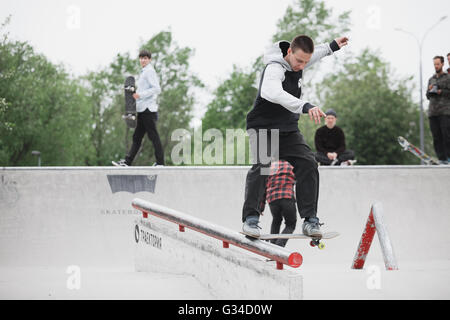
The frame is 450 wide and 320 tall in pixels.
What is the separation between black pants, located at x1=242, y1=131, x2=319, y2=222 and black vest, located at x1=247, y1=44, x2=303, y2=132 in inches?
3.5

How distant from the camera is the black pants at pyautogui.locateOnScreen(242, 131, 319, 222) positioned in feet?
14.4

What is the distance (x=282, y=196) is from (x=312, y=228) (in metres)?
1.27

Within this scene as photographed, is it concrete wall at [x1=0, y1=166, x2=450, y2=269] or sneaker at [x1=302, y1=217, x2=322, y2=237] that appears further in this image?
concrete wall at [x1=0, y1=166, x2=450, y2=269]

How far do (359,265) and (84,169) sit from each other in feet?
14.2

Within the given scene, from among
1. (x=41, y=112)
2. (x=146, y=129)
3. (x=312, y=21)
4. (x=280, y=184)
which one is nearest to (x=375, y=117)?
(x=312, y=21)

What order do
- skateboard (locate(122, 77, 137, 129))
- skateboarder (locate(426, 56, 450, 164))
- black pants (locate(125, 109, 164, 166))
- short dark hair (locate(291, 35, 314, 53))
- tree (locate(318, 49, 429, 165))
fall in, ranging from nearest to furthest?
short dark hair (locate(291, 35, 314, 53)), skateboard (locate(122, 77, 137, 129)), black pants (locate(125, 109, 164, 166)), skateboarder (locate(426, 56, 450, 164)), tree (locate(318, 49, 429, 165))

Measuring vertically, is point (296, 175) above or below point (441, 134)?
below

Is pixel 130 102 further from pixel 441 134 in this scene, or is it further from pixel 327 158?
pixel 441 134

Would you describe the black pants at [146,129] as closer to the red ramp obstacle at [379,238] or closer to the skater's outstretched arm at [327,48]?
the red ramp obstacle at [379,238]

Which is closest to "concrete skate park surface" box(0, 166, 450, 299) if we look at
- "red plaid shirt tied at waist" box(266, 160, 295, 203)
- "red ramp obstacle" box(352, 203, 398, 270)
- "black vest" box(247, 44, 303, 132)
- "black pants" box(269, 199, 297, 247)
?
"red ramp obstacle" box(352, 203, 398, 270)

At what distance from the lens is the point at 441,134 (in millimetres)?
8797

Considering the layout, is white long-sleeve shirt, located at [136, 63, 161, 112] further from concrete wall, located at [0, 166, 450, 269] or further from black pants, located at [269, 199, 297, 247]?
black pants, located at [269, 199, 297, 247]

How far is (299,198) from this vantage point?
14.6 feet

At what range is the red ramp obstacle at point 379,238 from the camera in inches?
213
